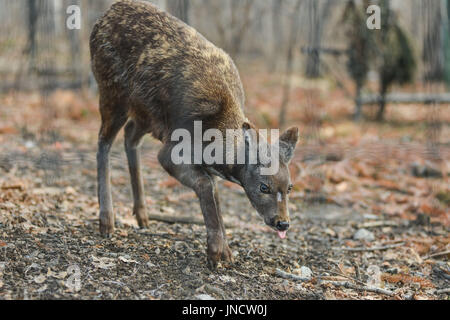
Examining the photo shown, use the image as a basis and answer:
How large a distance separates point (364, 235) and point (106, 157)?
3368mm

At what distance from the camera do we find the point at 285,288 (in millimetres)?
4918

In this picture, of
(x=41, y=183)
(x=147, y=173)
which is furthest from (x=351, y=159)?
(x=41, y=183)

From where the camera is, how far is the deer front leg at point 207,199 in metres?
5.05

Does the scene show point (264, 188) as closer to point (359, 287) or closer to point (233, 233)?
point (359, 287)

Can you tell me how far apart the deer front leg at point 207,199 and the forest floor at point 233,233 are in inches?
7.6

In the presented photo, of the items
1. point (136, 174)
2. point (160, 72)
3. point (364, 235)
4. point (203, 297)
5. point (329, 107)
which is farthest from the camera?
point (329, 107)

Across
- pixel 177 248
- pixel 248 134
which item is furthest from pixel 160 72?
pixel 177 248

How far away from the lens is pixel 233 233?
651 centimetres

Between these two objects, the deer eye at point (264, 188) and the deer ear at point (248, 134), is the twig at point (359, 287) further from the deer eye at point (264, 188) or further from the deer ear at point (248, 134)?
the deer ear at point (248, 134)

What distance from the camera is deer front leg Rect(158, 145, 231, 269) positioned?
5055 millimetres

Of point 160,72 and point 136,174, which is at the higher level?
point 160,72
